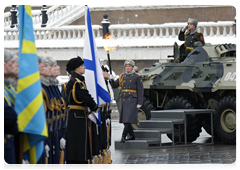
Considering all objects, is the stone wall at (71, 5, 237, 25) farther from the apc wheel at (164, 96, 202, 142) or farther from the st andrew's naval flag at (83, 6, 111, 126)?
the st andrew's naval flag at (83, 6, 111, 126)

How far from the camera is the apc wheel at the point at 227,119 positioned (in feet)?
38.6

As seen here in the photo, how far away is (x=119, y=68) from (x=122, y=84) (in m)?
12.2

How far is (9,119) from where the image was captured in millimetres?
4715

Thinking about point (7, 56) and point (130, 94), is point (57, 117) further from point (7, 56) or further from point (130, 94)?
point (130, 94)

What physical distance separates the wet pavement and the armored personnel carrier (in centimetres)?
62

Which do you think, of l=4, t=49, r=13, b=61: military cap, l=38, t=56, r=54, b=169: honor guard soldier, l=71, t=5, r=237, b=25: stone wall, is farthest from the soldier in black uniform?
l=71, t=5, r=237, b=25: stone wall

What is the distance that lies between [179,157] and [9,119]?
5.89 meters

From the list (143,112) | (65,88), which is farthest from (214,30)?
(65,88)

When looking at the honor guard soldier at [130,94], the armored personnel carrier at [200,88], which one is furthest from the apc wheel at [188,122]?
the honor guard soldier at [130,94]

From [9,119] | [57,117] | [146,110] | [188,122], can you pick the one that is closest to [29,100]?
[9,119]

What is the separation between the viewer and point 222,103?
A: 1198 cm

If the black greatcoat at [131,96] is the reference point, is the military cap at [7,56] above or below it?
above

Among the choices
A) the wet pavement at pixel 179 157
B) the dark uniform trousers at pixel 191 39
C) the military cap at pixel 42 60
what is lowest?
the wet pavement at pixel 179 157

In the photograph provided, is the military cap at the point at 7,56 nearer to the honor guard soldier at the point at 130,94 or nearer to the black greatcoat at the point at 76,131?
the black greatcoat at the point at 76,131
